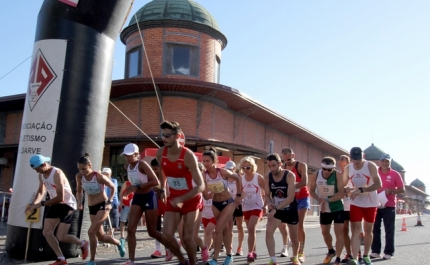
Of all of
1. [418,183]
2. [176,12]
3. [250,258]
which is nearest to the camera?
[250,258]

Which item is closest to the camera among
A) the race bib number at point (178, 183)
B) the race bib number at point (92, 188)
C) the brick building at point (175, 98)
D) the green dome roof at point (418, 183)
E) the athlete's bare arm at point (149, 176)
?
the race bib number at point (178, 183)

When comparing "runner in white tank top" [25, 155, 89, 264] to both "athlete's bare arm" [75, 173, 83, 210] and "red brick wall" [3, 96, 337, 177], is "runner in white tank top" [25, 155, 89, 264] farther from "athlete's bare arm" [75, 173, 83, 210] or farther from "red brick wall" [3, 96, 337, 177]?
"red brick wall" [3, 96, 337, 177]

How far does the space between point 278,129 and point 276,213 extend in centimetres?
2163

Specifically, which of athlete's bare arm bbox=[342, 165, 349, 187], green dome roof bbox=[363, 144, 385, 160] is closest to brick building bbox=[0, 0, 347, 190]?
athlete's bare arm bbox=[342, 165, 349, 187]

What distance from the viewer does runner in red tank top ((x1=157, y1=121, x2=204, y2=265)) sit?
20.8 feet

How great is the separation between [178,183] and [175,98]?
48.4 feet

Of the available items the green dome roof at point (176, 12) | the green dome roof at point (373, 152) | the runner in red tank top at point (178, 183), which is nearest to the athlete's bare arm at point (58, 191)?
the runner in red tank top at point (178, 183)

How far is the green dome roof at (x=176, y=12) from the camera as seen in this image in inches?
914

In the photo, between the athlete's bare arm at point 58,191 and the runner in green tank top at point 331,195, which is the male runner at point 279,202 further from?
the athlete's bare arm at point 58,191

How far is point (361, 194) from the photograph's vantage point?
25.5 ft

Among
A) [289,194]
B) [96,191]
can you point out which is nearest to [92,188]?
[96,191]

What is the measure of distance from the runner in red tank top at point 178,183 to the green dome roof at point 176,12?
17.5 m

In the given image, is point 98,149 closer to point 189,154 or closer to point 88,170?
point 88,170

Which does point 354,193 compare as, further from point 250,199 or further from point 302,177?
point 250,199
